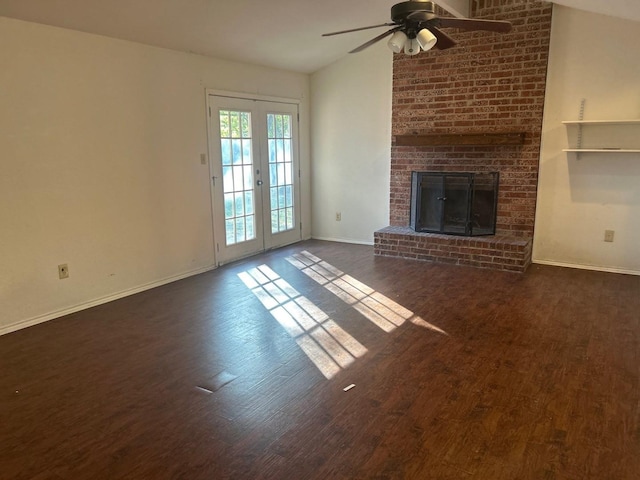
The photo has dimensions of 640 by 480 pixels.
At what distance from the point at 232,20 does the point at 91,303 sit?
283 cm

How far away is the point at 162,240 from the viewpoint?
472 cm

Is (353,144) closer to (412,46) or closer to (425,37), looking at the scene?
(412,46)

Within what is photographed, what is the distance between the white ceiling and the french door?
2.07ft

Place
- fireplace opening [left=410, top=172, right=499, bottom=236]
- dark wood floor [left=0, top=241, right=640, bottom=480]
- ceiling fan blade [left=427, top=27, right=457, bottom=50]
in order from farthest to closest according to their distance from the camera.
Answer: fireplace opening [left=410, top=172, right=499, bottom=236], ceiling fan blade [left=427, top=27, right=457, bottom=50], dark wood floor [left=0, top=241, right=640, bottom=480]

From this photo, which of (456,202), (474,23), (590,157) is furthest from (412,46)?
(590,157)

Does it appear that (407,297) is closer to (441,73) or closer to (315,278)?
(315,278)

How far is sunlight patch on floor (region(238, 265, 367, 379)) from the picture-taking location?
10.1 ft

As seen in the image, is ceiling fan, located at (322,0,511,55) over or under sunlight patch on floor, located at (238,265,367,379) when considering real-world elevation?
over

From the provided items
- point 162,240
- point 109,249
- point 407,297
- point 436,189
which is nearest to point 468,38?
point 436,189

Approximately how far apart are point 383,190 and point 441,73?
63.0 inches

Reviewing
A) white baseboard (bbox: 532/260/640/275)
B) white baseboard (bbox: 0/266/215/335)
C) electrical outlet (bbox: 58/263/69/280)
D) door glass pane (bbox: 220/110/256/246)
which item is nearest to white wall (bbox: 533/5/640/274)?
white baseboard (bbox: 532/260/640/275)

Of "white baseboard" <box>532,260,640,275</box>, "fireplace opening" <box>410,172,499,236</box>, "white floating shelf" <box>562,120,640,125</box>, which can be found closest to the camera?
"white floating shelf" <box>562,120,640,125</box>

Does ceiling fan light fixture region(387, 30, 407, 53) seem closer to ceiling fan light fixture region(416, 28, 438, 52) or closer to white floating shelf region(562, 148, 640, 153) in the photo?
ceiling fan light fixture region(416, 28, 438, 52)

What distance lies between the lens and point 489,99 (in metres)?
5.30
